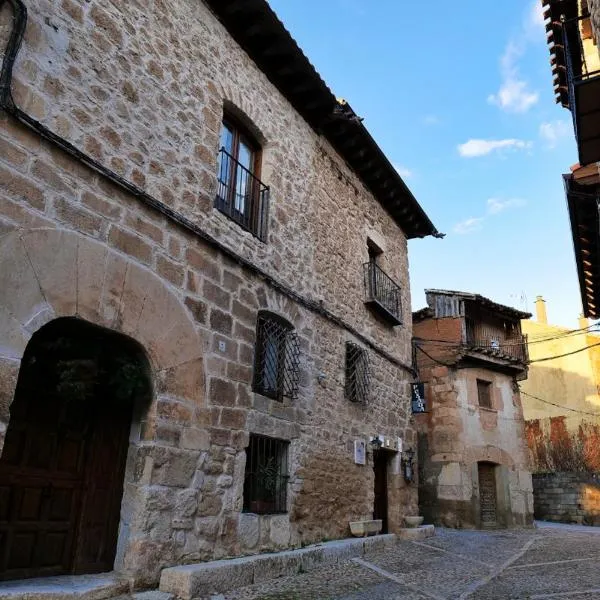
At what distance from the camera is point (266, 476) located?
19.2ft

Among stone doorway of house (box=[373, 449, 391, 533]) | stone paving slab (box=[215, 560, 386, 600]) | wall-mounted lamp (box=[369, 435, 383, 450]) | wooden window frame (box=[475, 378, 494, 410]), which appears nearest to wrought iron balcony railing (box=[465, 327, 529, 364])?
wooden window frame (box=[475, 378, 494, 410])

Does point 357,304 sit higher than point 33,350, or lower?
higher

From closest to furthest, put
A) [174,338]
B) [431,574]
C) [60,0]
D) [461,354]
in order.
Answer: [60,0], [174,338], [431,574], [461,354]

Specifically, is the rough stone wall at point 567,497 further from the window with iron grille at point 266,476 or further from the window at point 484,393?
the window with iron grille at point 266,476

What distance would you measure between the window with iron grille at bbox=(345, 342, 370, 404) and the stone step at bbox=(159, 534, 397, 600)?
2040 millimetres

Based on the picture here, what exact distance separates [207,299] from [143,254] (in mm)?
856

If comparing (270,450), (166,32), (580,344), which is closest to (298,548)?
(270,450)

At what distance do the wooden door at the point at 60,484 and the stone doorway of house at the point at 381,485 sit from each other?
5.06 meters

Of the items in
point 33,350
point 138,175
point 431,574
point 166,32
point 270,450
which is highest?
point 166,32

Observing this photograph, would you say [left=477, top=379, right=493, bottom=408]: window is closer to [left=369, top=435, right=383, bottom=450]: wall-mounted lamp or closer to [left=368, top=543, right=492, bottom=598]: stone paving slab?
[left=369, top=435, right=383, bottom=450]: wall-mounted lamp

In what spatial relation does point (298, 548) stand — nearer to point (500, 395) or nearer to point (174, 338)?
point (174, 338)

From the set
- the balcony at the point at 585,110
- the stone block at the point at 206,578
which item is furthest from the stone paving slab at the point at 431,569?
the balcony at the point at 585,110

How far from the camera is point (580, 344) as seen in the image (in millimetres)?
25562

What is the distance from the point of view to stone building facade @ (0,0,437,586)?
3.90 meters
